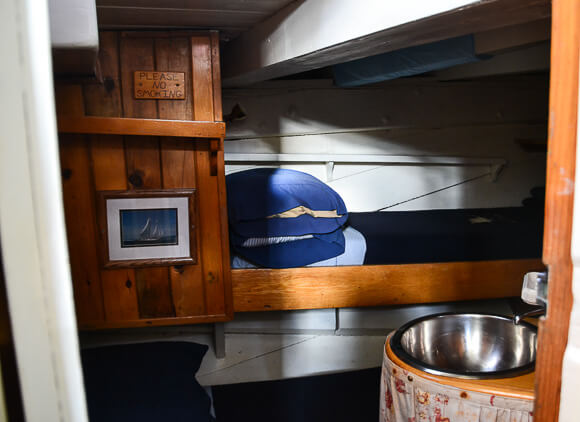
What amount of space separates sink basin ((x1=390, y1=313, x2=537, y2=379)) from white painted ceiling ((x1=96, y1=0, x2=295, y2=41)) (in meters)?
1.27

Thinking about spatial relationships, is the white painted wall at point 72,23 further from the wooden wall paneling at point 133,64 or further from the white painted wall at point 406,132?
the white painted wall at point 406,132

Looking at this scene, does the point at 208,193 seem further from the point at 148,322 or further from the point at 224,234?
the point at 148,322

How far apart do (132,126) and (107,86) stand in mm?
234

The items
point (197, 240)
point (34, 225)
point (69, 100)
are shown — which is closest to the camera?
point (34, 225)

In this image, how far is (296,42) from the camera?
153 centimetres

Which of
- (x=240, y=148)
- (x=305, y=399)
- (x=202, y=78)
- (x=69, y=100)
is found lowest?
(x=305, y=399)

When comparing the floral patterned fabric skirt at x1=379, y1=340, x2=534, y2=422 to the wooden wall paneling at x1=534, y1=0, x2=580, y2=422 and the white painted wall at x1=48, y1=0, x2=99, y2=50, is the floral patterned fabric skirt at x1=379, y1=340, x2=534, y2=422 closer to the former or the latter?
the wooden wall paneling at x1=534, y1=0, x2=580, y2=422

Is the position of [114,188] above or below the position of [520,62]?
below

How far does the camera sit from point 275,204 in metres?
2.08

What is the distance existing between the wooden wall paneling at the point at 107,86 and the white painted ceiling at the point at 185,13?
69 millimetres

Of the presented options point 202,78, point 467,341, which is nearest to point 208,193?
point 202,78

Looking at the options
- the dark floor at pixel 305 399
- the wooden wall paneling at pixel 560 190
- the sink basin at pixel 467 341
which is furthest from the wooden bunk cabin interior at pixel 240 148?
A: the sink basin at pixel 467 341

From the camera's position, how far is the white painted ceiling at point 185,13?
1486 millimetres

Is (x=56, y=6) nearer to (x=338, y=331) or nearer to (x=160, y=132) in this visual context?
(x=160, y=132)
